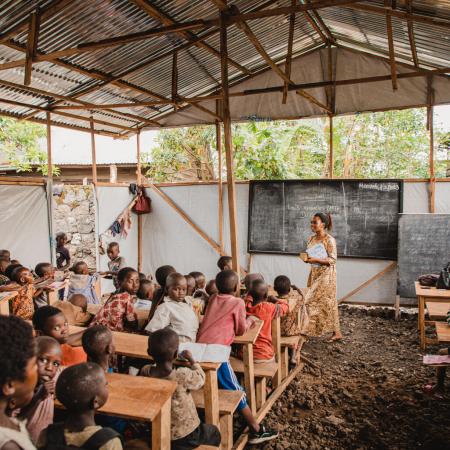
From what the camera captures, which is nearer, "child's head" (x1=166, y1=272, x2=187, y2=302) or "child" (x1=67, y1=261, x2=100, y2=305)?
"child's head" (x1=166, y1=272, x2=187, y2=302)

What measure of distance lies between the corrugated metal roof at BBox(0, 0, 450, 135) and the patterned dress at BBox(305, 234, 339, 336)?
2822 millimetres

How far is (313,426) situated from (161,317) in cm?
170

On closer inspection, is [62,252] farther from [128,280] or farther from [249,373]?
[249,373]

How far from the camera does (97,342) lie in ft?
8.05

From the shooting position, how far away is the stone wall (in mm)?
10344

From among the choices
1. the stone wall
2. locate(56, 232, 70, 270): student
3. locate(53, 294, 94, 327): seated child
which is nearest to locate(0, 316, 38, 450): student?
locate(53, 294, 94, 327): seated child

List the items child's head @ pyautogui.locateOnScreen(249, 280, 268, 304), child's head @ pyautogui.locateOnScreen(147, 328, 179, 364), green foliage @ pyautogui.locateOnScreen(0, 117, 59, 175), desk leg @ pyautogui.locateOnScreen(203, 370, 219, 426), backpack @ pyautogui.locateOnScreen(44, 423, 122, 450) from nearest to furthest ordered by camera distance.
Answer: backpack @ pyautogui.locateOnScreen(44, 423, 122, 450) < child's head @ pyautogui.locateOnScreen(147, 328, 179, 364) < desk leg @ pyautogui.locateOnScreen(203, 370, 219, 426) < child's head @ pyautogui.locateOnScreen(249, 280, 268, 304) < green foliage @ pyautogui.locateOnScreen(0, 117, 59, 175)

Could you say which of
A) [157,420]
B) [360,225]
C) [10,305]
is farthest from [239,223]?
[157,420]

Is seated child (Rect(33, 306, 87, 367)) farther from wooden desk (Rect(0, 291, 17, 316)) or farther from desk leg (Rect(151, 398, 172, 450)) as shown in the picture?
wooden desk (Rect(0, 291, 17, 316))

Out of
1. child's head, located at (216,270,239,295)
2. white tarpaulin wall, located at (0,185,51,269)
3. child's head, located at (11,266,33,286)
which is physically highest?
white tarpaulin wall, located at (0,185,51,269)

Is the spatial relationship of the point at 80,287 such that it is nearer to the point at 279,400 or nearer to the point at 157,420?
the point at 279,400

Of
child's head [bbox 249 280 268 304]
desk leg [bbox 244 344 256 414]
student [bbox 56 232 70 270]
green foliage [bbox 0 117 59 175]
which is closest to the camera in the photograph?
desk leg [bbox 244 344 256 414]

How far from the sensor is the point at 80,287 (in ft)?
18.1

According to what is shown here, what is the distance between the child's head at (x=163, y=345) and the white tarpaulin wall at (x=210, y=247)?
5964 mm
